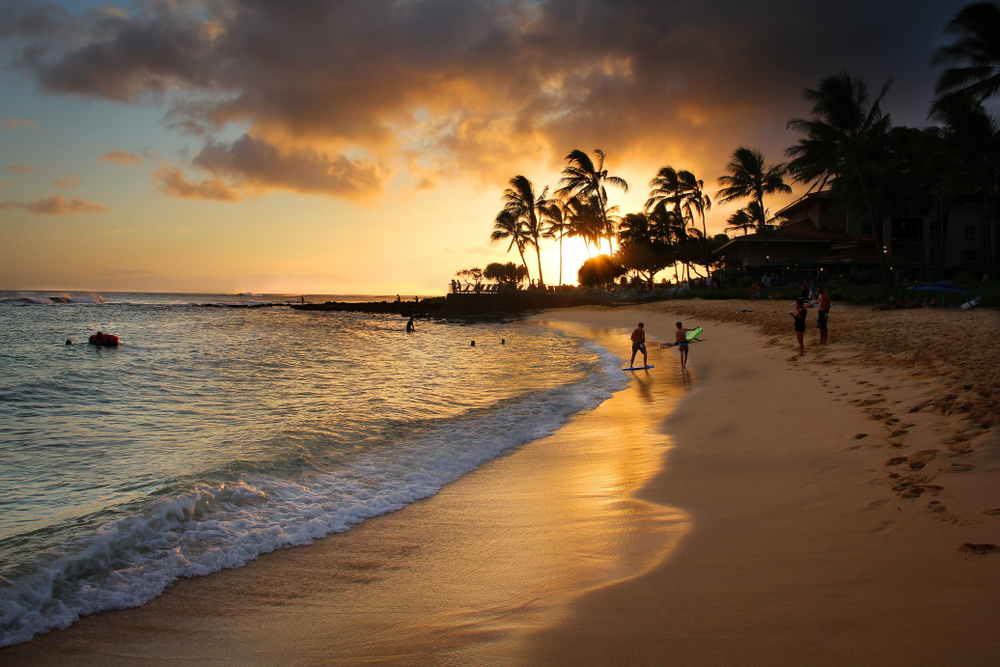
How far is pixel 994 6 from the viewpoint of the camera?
22.2m

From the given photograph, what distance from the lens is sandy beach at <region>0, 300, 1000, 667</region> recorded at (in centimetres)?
260

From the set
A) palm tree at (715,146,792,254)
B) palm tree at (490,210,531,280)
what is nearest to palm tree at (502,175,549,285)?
palm tree at (490,210,531,280)

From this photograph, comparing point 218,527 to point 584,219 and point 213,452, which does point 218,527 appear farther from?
point 584,219

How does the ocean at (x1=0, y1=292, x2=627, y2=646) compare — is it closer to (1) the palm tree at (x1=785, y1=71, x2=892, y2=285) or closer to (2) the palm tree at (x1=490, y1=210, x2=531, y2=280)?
(1) the palm tree at (x1=785, y1=71, x2=892, y2=285)

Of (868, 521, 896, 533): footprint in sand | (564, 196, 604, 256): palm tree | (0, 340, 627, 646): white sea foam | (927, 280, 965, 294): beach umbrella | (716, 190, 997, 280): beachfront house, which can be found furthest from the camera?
(564, 196, 604, 256): palm tree

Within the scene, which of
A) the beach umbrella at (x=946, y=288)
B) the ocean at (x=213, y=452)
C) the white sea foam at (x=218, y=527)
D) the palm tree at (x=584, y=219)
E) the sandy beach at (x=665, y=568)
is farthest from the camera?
the palm tree at (x=584, y=219)

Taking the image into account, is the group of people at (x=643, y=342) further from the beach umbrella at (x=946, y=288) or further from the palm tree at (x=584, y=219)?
the palm tree at (x=584, y=219)

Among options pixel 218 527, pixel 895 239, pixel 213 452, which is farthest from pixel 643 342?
pixel 895 239

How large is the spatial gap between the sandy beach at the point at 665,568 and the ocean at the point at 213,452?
46cm

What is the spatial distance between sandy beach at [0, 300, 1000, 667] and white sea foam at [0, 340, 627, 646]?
200 millimetres

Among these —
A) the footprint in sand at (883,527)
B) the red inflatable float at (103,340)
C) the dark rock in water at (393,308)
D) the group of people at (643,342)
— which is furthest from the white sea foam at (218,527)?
the dark rock in water at (393,308)

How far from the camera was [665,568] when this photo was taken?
11.1 feet

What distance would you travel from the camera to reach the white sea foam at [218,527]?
360 cm

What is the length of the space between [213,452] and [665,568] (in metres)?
6.46
